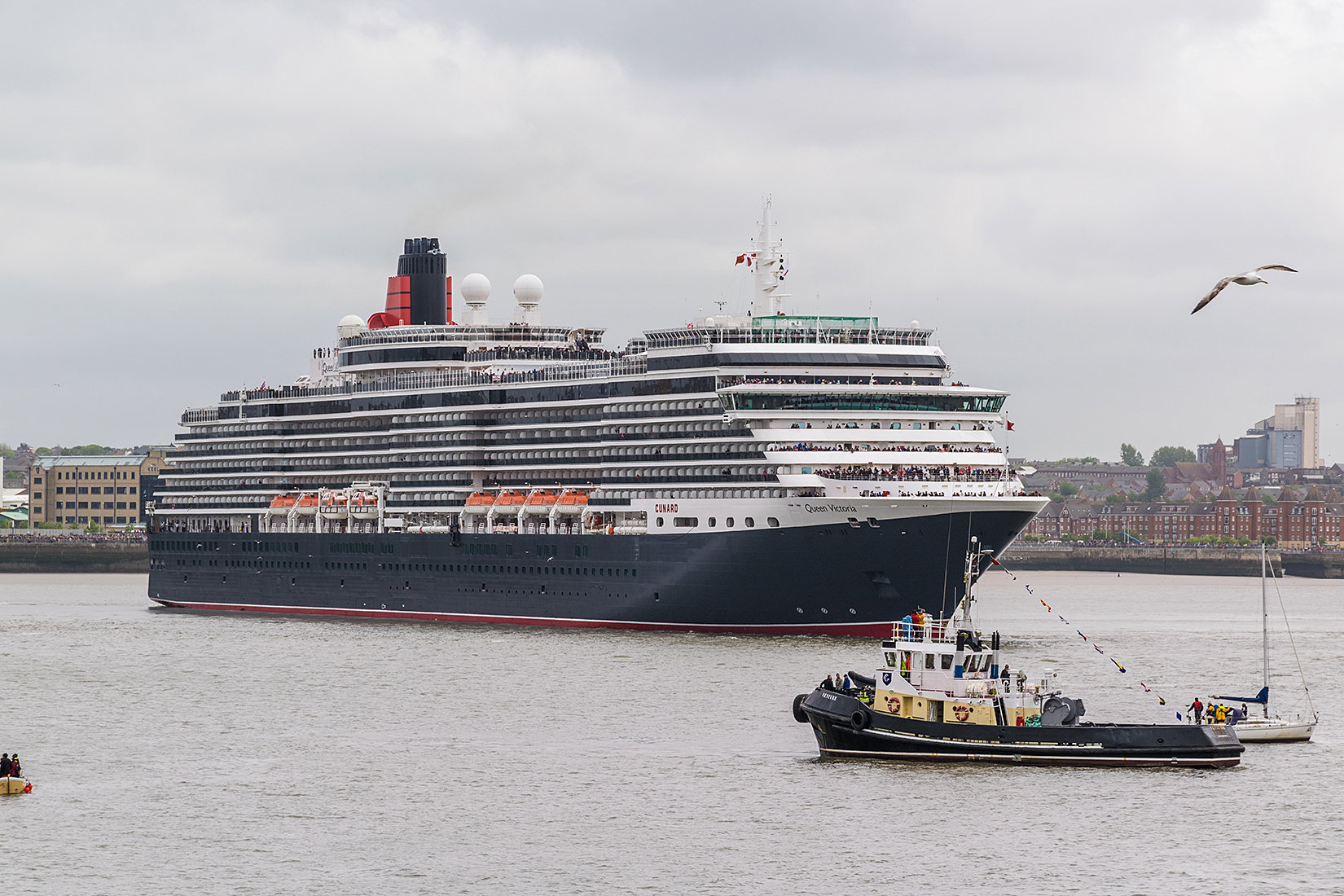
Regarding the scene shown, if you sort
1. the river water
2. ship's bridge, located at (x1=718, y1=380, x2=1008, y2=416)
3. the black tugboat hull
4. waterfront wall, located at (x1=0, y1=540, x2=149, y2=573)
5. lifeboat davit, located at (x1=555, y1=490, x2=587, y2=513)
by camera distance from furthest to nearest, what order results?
waterfront wall, located at (x1=0, y1=540, x2=149, y2=573) < lifeboat davit, located at (x1=555, y1=490, x2=587, y2=513) < ship's bridge, located at (x1=718, y1=380, x2=1008, y2=416) < the black tugboat hull < the river water

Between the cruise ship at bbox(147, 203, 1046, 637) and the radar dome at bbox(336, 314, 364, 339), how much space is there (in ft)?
1.31

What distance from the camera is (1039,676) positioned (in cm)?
6097

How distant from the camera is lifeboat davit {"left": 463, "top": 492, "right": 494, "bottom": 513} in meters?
88.2

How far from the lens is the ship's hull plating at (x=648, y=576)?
70.2m

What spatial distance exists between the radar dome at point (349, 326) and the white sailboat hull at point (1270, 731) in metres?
67.0

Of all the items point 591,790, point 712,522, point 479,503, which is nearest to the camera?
point 591,790

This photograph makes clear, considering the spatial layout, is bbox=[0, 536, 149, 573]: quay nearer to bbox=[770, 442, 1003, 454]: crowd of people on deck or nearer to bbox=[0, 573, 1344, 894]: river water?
bbox=[0, 573, 1344, 894]: river water

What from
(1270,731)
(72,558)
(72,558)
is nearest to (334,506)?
(1270,731)

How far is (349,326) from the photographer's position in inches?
4284

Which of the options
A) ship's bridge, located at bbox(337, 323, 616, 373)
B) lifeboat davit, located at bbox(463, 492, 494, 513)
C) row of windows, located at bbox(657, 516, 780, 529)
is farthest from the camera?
ship's bridge, located at bbox(337, 323, 616, 373)

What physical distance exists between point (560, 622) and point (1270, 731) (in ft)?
122

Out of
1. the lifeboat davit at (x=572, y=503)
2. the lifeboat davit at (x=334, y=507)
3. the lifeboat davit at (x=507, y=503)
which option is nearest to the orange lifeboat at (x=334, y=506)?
the lifeboat davit at (x=334, y=507)

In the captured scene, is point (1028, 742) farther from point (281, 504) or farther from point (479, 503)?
point (281, 504)

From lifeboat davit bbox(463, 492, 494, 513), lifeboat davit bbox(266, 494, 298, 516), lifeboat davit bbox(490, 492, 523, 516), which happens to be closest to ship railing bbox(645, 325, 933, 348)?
lifeboat davit bbox(490, 492, 523, 516)
